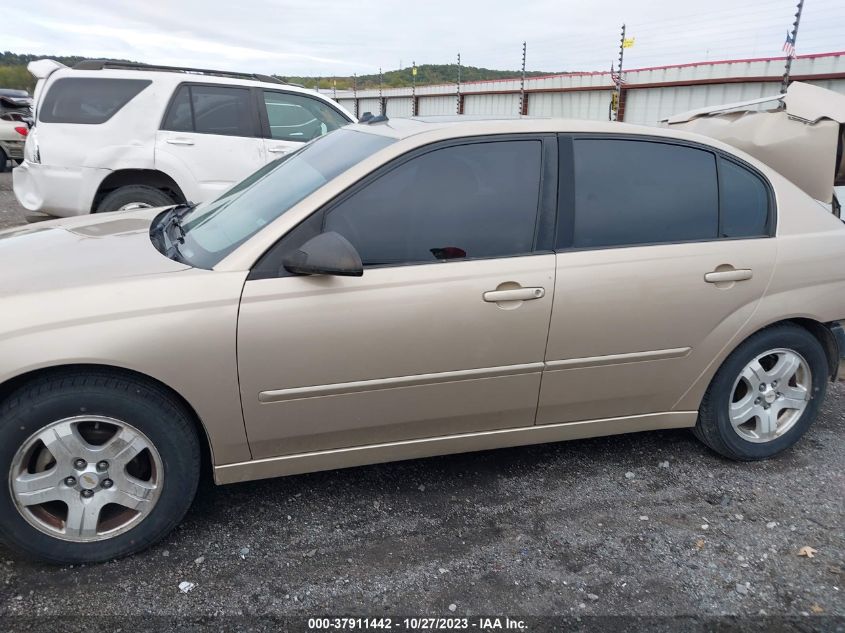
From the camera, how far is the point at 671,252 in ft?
10.4

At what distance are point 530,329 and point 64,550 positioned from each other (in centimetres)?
208

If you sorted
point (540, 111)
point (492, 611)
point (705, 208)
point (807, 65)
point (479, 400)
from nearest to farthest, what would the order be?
point (492, 611)
point (479, 400)
point (705, 208)
point (807, 65)
point (540, 111)

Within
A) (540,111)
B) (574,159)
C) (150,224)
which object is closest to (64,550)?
(150,224)

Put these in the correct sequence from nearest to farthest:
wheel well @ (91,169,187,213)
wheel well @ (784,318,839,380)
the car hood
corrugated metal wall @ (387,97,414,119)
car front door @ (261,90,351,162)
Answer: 1. the car hood
2. wheel well @ (784,318,839,380)
3. wheel well @ (91,169,187,213)
4. car front door @ (261,90,351,162)
5. corrugated metal wall @ (387,97,414,119)

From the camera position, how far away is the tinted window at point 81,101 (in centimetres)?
661

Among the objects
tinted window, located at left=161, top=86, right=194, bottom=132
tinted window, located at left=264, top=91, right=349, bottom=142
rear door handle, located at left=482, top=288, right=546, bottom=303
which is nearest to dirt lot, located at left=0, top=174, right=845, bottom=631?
rear door handle, located at left=482, top=288, right=546, bottom=303

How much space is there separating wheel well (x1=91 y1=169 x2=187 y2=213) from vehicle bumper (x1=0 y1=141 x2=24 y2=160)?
10719 mm

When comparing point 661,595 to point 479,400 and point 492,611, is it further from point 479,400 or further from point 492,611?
point 479,400

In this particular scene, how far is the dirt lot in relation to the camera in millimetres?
2529

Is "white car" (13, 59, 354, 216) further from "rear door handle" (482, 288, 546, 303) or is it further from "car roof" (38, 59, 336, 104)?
"rear door handle" (482, 288, 546, 303)

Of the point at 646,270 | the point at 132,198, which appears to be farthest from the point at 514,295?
the point at 132,198

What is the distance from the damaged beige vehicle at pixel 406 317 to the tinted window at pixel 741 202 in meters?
0.01

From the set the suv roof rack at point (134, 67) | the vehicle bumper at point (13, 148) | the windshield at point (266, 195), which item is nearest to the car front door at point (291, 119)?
the suv roof rack at point (134, 67)

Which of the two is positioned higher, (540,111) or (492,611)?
(540,111)
